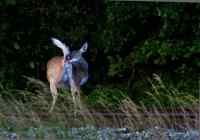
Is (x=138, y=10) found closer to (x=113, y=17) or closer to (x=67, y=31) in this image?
(x=113, y=17)

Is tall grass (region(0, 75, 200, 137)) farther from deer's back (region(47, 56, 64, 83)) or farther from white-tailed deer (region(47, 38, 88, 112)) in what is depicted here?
deer's back (region(47, 56, 64, 83))

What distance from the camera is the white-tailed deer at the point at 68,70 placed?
47.7 feet

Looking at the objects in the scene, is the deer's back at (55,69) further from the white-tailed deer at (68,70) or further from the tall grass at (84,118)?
the tall grass at (84,118)

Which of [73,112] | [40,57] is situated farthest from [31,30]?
[73,112]

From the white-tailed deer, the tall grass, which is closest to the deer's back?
the white-tailed deer

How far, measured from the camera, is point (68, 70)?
14766 millimetres

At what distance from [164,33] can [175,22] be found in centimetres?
29

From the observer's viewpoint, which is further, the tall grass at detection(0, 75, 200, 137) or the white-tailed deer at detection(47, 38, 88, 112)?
the white-tailed deer at detection(47, 38, 88, 112)

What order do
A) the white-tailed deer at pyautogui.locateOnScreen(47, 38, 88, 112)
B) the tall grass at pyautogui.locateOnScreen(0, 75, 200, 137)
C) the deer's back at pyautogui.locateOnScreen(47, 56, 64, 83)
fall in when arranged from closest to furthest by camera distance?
the tall grass at pyautogui.locateOnScreen(0, 75, 200, 137) → the white-tailed deer at pyautogui.locateOnScreen(47, 38, 88, 112) → the deer's back at pyautogui.locateOnScreen(47, 56, 64, 83)

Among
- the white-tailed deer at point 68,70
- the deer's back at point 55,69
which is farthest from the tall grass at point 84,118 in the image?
the deer's back at point 55,69

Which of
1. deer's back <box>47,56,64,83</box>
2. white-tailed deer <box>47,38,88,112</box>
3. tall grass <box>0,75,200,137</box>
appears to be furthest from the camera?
deer's back <box>47,56,64,83</box>

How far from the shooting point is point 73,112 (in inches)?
394

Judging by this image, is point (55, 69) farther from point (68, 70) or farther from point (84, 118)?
point (84, 118)

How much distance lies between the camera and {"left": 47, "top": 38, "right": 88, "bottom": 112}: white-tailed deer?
14547 mm
